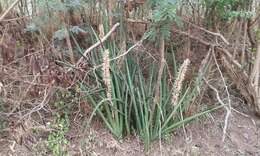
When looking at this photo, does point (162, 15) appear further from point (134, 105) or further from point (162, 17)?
point (134, 105)

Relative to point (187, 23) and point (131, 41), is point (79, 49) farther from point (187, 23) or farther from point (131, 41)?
point (187, 23)

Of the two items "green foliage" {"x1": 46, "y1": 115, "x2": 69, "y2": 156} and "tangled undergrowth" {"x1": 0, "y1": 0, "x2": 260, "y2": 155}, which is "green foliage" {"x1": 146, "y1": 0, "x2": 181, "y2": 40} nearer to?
"tangled undergrowth" {"x1": 0, "y1": 0, "x2": 260, "y2": 155}

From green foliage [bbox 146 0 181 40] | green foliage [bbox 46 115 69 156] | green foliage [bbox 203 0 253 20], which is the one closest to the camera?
green foliage [bbox 146 0 181 40]

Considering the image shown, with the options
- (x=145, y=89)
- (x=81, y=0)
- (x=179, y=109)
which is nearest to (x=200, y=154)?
(x=179, y=109)

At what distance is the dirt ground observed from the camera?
3863 millimetres

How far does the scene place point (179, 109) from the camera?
13.3ft

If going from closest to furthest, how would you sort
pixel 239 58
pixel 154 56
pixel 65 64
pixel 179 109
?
pixel 65 64
pixel 179 109
pixel 154 56
pixel 239 58

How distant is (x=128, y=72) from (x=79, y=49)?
55 centimetres

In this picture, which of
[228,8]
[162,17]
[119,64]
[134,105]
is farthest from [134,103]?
[228,8]

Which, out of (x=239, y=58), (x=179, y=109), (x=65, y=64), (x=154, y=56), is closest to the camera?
(x=65, y=64)

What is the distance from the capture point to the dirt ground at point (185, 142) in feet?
12.7

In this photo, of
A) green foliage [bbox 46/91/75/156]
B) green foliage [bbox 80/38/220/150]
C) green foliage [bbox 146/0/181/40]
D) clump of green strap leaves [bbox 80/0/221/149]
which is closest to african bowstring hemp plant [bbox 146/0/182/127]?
green foliage [bbox 146/0/181/40]

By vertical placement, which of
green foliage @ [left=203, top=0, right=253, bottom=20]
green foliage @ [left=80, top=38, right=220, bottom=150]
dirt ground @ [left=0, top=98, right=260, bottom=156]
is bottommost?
dirt ground @ [left=0, top=98, right=260, bottom=156]

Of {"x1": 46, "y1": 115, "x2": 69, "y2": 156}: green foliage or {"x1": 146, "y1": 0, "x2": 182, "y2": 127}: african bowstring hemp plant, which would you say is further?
{"x1": 46, "y1": 115, "x2": 69, "y2": 156}: green foliage
